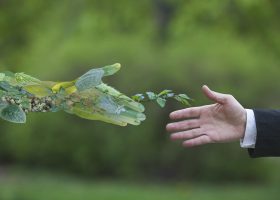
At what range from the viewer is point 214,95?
110 inches

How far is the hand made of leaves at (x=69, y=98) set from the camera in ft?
8.25

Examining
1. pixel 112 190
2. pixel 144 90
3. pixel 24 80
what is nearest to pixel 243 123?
pixel 24 80

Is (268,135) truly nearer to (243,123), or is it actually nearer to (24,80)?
(243,123)

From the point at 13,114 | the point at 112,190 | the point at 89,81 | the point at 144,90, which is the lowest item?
the point at 13,114

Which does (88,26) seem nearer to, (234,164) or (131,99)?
(234,164)

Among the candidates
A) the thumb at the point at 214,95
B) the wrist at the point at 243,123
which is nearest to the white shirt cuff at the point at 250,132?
the wrist at the point at 243,123

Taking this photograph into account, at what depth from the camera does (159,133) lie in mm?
10289

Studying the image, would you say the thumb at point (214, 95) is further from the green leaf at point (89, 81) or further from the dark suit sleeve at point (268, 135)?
the green leaf at point (89, 81)

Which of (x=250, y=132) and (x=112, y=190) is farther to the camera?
(x=112, y=190)

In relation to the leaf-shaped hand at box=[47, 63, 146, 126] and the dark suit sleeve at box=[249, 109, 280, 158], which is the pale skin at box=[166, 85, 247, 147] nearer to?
the dark suit sleeve at box=[249, 109, 280, 158]

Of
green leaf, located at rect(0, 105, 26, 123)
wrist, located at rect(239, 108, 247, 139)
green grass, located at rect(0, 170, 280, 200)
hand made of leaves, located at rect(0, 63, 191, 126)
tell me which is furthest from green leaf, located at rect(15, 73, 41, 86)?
green grass, located at rect(0, 170, 280, 200)

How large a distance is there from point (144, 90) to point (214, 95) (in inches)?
288

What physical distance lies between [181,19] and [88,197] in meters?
2.73

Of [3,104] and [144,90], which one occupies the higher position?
[144,90]
